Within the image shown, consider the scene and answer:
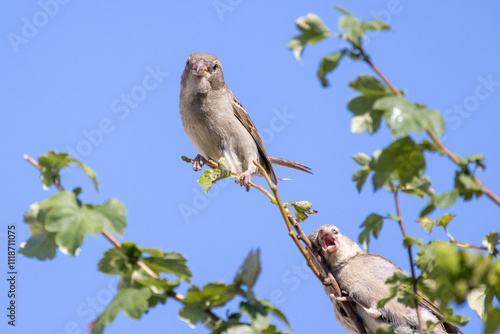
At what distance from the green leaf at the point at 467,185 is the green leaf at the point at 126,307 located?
0.86m

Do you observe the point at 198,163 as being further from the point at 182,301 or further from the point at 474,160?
the point at 474,160

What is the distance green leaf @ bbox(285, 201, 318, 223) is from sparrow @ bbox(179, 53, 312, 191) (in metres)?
1.96

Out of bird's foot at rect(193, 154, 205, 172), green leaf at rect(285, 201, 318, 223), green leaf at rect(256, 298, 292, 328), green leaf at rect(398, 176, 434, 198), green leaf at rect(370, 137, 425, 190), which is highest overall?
bird's foot at rect(193, 154, 205, 172)

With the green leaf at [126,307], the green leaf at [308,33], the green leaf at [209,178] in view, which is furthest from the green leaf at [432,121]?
the green leaf at [209,178]

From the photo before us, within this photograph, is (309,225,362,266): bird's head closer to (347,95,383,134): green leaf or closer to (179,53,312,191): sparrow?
(179,53,312,191): sparrow

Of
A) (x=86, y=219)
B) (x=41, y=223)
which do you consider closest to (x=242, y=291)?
(x=86, y=219)

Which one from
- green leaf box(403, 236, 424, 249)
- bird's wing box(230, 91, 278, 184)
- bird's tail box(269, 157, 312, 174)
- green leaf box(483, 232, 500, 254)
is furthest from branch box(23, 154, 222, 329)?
bird's tail box(269, 157, 312, 174)

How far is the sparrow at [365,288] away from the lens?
11.3 ft

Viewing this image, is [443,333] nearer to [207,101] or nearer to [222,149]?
[222,149]

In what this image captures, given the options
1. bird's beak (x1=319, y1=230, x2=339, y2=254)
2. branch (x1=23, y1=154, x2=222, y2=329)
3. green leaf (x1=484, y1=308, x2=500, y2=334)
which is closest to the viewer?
green leaf (x1=484, y1=308, x2=500, y2=334)

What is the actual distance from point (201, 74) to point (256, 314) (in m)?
3.32

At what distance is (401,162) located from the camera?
1.49 meters

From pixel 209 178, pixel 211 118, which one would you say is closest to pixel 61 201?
pixel 209 178

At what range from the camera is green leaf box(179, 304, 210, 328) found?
1551 mm
